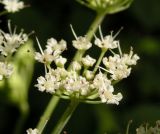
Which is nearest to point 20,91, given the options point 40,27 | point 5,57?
point 5,57

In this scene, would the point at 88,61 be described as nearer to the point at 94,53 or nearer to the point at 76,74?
the point at 76,74

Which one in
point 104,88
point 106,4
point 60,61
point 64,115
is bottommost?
point 64,115

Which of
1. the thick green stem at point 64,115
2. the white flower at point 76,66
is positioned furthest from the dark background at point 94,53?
the white flower at point 76,66

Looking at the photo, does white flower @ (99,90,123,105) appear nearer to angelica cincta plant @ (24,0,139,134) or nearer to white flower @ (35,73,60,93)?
angelica cincta plant @ (24,0,139,134)

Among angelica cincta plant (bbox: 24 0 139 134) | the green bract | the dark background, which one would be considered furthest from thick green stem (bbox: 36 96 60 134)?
the dark background

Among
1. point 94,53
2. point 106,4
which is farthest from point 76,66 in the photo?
point 94,53

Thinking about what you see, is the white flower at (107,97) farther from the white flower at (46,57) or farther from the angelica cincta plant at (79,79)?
the white flower at (46,57)

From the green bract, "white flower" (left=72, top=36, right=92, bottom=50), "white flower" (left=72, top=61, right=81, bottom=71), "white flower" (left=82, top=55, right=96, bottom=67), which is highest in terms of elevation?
the green bract

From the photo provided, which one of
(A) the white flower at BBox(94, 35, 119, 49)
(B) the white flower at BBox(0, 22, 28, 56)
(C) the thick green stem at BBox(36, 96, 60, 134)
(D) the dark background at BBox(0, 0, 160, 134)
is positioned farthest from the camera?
(D) the dark background at BBox(0, 0, 160, 134)

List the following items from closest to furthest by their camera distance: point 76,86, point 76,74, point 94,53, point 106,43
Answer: point 76,86 → point 76,74 → point 106,43 → point 94,53
